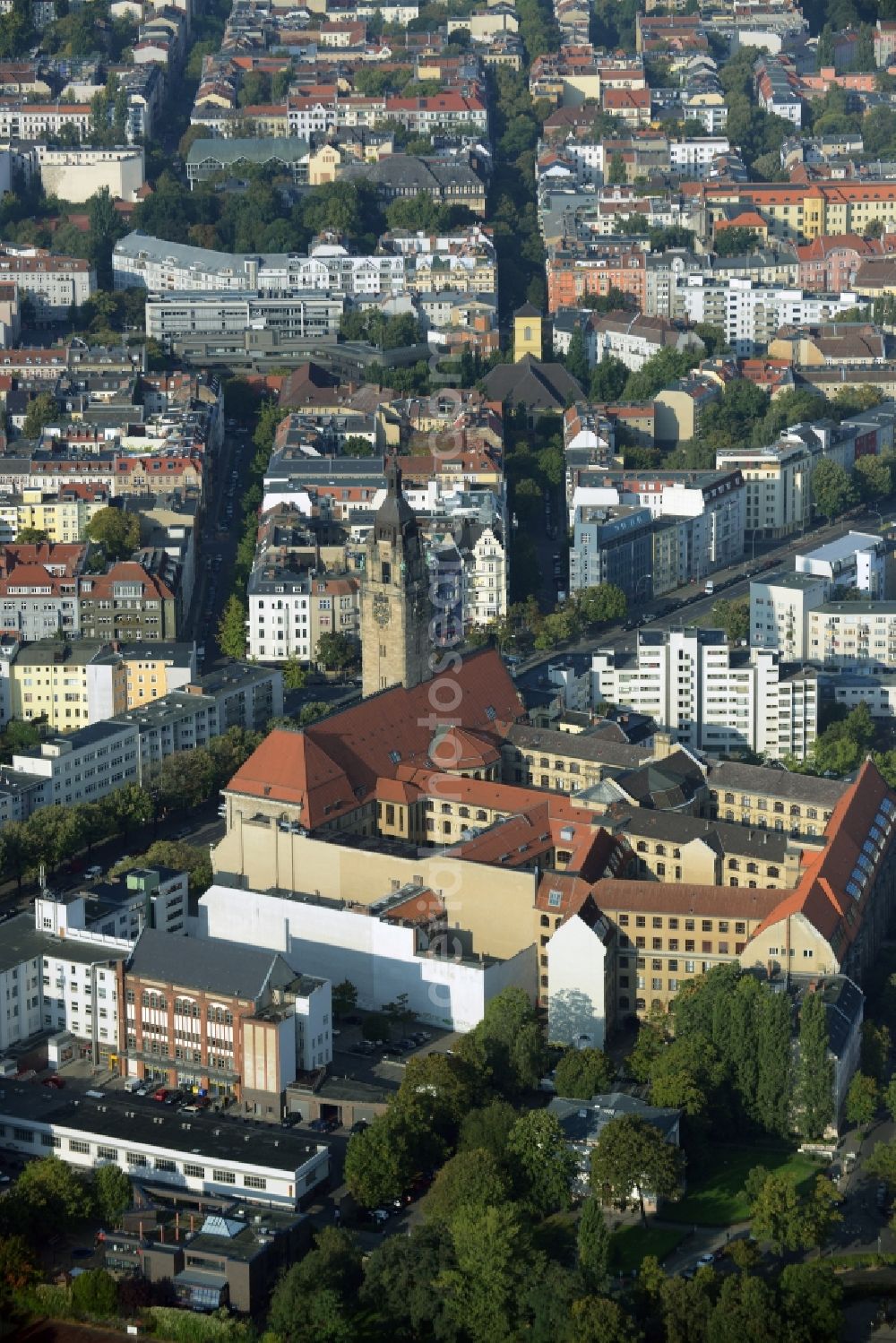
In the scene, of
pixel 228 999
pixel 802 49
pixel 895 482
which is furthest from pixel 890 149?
pixel 228 999

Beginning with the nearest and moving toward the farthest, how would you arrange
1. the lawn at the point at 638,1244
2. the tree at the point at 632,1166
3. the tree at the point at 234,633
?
1. the lawn at the point at 638,1244
2. the tree at the point at 632,1166
3. the tree at the point at 234,633

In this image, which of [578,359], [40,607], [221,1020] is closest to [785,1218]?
[221,1020]

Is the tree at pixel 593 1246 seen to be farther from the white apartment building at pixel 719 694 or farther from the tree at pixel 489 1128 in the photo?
the white apartment building at pixel 719 694

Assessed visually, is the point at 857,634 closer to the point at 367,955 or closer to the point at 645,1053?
the point at 367,955

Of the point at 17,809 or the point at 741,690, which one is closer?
the point at 17,809

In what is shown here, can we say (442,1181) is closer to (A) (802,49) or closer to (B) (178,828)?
(B) (178,828)

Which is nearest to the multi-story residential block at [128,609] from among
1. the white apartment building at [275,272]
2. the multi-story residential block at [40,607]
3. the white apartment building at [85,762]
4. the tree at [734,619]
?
the multi-story residential block at [40,607]

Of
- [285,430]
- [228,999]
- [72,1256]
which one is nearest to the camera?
[72,1256]
